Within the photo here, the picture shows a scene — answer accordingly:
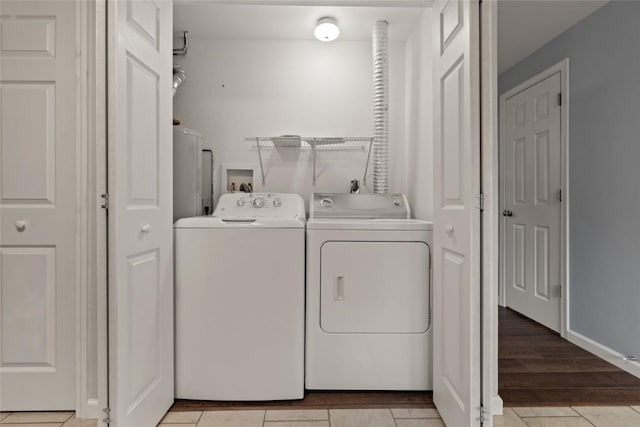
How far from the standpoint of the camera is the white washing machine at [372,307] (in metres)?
1.90

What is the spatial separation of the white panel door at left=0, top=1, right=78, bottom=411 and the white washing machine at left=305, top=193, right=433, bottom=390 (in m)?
1.14

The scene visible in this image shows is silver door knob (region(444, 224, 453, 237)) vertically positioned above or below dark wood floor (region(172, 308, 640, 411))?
above

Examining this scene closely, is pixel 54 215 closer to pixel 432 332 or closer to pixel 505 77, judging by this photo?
pixel 432 332

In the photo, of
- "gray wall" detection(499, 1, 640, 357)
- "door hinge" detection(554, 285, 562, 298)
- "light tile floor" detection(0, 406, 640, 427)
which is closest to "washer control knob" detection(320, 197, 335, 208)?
"light tile floor" detection(0, 406, 640, 427)

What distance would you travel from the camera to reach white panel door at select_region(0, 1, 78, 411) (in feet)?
5.61

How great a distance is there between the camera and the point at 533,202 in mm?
3145

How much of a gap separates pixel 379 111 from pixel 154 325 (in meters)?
1.78

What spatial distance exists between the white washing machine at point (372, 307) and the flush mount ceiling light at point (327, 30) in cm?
129

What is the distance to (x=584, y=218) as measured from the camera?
2.65m

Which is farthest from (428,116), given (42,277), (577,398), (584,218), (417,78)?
(42,277)

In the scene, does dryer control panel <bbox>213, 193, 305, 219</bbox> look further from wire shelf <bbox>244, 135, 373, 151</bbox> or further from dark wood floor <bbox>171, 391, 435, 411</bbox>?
dark wood floor <bbox>171, 391, 435, 411</bbox>

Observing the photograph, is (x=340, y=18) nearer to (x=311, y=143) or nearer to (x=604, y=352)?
(x=311, y=143)

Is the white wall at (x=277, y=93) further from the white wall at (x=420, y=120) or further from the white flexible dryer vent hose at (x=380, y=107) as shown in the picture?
the white flexible dryer vent hose at (x=380, y=107)

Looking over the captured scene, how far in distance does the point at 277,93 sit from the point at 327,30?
1.76 ft
